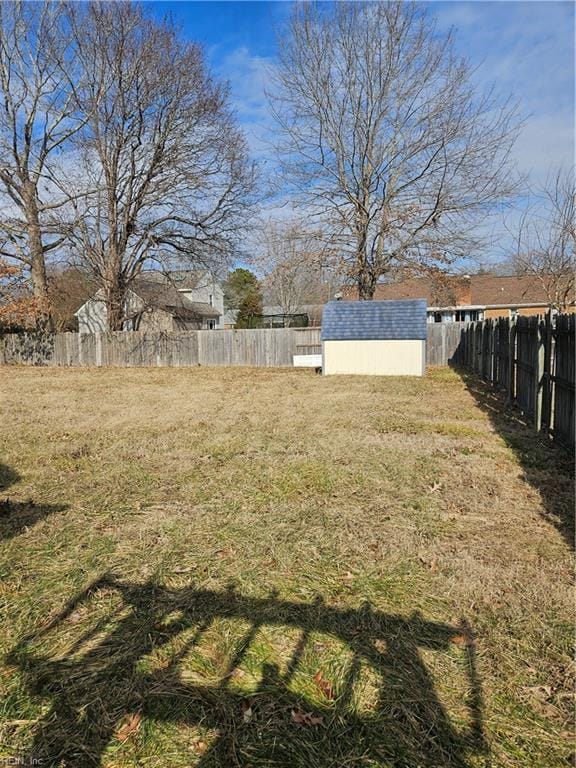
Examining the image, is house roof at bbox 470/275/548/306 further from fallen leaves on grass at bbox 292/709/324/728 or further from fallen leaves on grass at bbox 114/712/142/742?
fallen leaves on grass at bbox 114/712/142/742

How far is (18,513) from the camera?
3.87m

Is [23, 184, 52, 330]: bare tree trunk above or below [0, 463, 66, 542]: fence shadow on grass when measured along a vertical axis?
above

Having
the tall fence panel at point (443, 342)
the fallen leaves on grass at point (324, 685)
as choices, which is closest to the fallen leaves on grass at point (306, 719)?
the fallen leaves on grass at point (324, 685)

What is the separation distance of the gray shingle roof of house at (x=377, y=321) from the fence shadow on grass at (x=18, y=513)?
11.8 m

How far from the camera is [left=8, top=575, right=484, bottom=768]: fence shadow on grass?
1.69 meters

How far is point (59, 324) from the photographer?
25469mm

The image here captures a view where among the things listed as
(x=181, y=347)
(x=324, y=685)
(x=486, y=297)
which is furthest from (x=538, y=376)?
(x=486, y=297)

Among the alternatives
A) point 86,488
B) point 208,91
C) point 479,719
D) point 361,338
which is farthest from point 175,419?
point 208,91

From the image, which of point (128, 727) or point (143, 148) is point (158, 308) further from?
point (128, 727)

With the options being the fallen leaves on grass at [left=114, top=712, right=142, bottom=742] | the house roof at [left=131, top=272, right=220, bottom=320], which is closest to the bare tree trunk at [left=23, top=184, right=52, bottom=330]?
the house roof at [left=131, top=272, right=220, bottom=320]

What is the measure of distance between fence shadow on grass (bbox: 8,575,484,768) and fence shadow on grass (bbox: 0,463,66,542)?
132 centimetres

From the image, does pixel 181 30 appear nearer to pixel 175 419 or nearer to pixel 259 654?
pixel 175 419

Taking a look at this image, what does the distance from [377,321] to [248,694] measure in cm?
1389

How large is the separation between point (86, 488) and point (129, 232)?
18823mm
